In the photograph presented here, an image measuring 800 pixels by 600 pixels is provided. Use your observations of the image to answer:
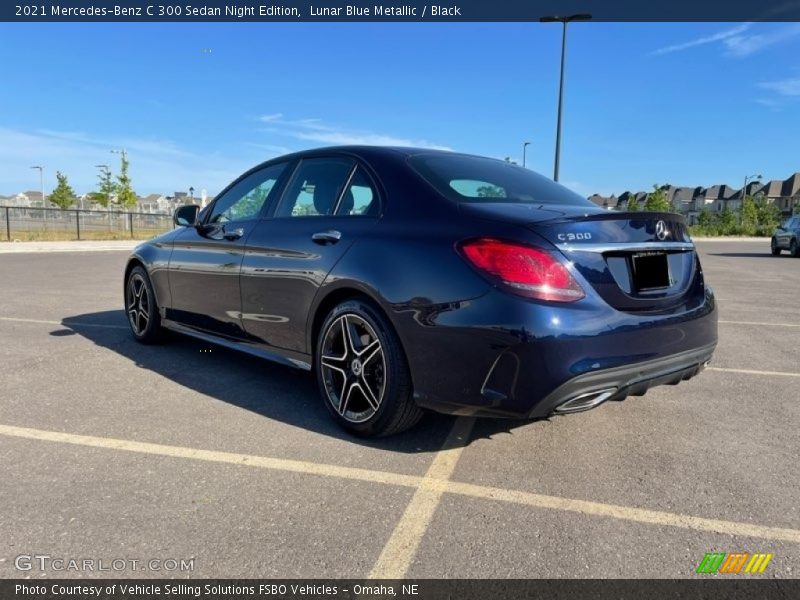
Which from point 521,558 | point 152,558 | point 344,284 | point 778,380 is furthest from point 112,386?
point 778,380

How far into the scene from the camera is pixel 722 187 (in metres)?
123

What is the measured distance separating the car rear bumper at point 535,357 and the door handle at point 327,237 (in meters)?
0.81

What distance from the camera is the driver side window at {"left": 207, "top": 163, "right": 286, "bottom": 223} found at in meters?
4.11

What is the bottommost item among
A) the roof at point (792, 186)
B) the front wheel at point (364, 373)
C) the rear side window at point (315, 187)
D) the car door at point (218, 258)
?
the front wheel at point (364, 373)

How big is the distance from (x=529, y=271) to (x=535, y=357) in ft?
1.22

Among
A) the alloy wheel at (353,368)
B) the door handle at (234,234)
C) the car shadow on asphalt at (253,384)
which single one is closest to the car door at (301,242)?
the door handle at (234,234)

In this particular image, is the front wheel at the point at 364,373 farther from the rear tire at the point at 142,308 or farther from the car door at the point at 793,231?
the car door at the point at 793,231

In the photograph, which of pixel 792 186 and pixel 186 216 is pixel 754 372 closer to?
pixel 186 216

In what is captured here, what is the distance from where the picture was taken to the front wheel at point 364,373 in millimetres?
2916

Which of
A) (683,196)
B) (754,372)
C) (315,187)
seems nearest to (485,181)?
(315,187)

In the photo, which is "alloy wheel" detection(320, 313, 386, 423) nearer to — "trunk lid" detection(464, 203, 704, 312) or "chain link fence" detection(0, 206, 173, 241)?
"trunk lid" detection(464, 203, 704, 312)

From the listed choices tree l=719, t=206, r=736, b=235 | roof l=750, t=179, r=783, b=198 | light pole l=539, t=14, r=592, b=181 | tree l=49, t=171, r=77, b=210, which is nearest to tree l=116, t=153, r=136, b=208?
tree l=49, t=171, r=77, b=210

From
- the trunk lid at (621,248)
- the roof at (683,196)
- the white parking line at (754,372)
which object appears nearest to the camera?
the trunk lid at (621,248)

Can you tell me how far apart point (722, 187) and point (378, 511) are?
460ft
